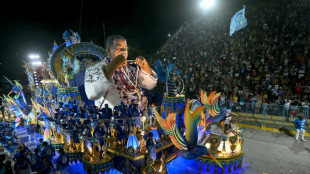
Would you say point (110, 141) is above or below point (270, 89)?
below

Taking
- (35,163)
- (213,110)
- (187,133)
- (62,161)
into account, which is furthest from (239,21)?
(35,163)

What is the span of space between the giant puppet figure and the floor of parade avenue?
5.13 ft

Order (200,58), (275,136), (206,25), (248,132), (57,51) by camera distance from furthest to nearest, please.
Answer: (206,25), (200,58), (248,132), (275,136), (57,51)

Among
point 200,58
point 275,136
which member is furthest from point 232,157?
point 200,58

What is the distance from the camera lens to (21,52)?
13203 millimetres

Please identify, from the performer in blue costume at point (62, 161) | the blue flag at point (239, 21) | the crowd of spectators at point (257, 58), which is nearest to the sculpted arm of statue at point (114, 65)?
the performer in blue costume at point (62, 161)

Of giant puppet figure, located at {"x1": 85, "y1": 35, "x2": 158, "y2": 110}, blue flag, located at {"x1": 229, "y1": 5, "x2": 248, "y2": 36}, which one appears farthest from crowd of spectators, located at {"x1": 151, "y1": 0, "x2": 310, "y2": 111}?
giant puppet figure, located at {"x1": 85, "y1": 35, "x2": 158, "y2": 110}

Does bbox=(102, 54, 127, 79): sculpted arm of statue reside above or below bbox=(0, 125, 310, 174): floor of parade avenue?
above

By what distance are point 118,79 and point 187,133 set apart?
1841mm

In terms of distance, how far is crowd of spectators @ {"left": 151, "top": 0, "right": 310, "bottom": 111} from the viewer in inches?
385

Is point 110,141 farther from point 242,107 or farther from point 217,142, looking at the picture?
point 242,107

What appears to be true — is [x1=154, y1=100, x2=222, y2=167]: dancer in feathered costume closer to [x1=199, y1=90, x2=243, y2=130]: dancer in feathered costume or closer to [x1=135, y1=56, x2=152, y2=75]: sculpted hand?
[x1=135, y1=56, x2=152, y2=75]: sculpted hand

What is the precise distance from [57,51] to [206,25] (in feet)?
54.8

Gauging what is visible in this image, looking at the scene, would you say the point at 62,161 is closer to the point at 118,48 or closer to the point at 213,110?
the point at 118,48
